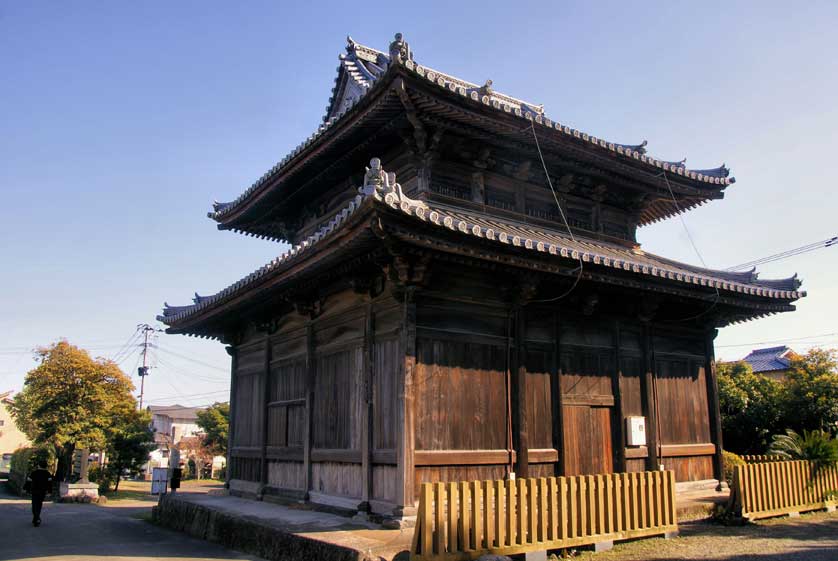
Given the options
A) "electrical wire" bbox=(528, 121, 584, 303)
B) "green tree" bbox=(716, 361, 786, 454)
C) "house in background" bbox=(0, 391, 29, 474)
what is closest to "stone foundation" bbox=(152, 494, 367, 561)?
"electrical wire" bbox=(528, 121, 584, 303)

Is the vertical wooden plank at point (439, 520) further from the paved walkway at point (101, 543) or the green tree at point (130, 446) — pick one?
the green tree at point (130, 446)

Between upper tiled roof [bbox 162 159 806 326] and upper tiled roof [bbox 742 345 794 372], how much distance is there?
36.3 meters

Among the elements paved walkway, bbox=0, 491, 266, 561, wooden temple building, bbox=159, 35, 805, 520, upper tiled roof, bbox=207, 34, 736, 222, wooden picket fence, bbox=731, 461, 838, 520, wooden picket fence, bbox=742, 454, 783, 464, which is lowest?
paved walkway, bbox=0, 491, 266, 561

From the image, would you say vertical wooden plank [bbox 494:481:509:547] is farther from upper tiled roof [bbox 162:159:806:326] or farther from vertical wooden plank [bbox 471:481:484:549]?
upper tiled roof [bbox 162:159:806:326]

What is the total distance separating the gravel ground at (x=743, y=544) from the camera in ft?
31.3

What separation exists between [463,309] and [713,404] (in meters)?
7.28

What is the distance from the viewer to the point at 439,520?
27.0 feet

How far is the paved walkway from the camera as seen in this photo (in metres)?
11.2

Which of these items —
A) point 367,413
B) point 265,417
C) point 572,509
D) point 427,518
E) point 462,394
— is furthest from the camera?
point 265,417

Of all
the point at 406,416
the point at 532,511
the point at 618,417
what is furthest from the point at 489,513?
the point at 618,417

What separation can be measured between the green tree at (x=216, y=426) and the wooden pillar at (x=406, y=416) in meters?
45.7

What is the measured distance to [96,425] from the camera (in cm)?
3369

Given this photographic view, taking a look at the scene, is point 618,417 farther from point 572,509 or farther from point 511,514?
point 511,514

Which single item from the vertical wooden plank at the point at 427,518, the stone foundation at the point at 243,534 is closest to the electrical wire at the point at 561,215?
the vertical wooden plank at the point at 427,518
